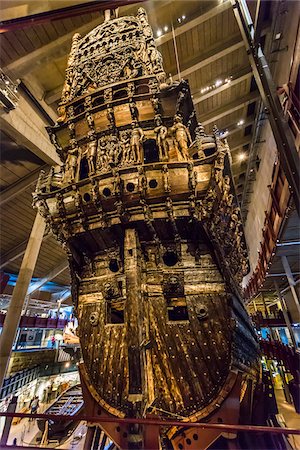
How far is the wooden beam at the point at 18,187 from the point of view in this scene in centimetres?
931

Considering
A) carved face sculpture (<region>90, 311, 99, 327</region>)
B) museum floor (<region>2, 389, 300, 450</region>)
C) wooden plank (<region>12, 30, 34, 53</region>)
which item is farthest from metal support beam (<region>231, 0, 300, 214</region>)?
museum floor (<region>2, 389, 300, 450</region>)

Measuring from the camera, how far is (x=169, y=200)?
370 centimetres

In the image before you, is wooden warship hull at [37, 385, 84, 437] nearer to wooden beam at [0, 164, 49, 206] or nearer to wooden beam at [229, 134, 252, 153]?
wooden beam at [0, 164, 49, 206]

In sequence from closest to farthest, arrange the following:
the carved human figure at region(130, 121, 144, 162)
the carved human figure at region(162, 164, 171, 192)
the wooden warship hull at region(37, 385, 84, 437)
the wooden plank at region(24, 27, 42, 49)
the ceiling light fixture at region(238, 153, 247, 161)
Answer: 1. the carved human figure at region(162, 164, 171, 192)
2. the carved human figure at region(130, 121, 144, 162)
3. the wooden plank at region(24, 27, 42, 49)
4. the wooden warship hull at region(37, 385, 84, 437)
5. the ceiling light fixture at region(238, 153, 247, 161)

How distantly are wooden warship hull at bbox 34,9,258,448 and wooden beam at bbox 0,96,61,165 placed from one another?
247 cm

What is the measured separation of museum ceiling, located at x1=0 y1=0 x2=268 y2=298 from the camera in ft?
23.7

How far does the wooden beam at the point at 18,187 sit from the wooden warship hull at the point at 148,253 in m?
5.28

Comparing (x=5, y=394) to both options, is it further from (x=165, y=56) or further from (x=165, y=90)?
(x=165, y=56)

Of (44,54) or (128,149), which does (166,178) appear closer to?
(128,149)

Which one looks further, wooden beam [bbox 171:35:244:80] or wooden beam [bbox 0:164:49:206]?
wooden beam [bbox 0:164:49:206]

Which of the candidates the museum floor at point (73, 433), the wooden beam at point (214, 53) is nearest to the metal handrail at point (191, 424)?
the museum floor at point (73, 433)

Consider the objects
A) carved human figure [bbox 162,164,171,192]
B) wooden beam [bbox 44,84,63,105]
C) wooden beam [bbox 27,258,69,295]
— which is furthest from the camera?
wooden beam [bbox 27,258,69,295]

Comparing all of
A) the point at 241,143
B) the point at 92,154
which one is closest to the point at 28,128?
the point at 92,154

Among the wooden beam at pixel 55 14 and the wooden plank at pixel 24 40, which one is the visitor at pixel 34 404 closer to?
the wooden beam at pixel 55 14
